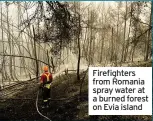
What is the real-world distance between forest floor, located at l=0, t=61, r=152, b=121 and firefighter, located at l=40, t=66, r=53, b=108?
0.13 metres

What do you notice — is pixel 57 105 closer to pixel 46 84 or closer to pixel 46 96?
pixel 46 96

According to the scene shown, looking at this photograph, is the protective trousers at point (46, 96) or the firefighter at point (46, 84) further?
the protective trousers at point (46, 96)

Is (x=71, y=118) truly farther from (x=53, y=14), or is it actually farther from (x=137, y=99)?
(x=53, y=14)

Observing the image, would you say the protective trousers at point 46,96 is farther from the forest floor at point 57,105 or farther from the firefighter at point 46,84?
the forest floor at point 57,105

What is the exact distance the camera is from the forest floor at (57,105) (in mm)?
7695

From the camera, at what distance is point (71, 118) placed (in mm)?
7680

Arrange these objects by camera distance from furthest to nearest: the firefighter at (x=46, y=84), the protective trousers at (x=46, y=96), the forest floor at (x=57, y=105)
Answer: the protective trousers at (x=46, y=96) < the forest floor at (x=57, y=105) < the firefighter at (x=46, y=84)

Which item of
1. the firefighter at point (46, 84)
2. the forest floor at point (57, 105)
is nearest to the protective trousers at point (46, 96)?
the firefighter at point (46, 84)

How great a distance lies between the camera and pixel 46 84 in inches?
301

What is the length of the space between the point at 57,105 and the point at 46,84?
66 cm

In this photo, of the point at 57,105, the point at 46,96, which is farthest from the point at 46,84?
the point at 57,105

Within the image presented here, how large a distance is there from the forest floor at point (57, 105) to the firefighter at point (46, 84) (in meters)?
0.13

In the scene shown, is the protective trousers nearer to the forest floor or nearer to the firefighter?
the firefighter

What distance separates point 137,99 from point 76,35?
231 centimetres
